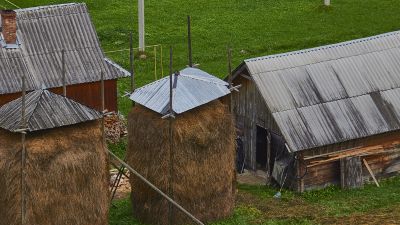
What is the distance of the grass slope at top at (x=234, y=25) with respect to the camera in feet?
142

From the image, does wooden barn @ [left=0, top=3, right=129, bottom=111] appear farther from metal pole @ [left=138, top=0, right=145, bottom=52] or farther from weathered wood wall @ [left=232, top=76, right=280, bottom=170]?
metal pole @ [left=138, top=0, right=145, bottom=52]

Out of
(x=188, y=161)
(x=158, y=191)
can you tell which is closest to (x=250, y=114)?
(x=188, y=161)

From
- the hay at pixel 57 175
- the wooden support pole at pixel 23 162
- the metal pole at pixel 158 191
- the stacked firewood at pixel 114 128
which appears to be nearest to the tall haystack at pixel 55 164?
the hay at pixel 57 175

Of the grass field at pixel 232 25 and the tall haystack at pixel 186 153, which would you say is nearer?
the tall haystack at pixel 186 153

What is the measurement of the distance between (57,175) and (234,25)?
28.4 m

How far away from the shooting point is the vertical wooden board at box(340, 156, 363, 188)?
27688 millimetres

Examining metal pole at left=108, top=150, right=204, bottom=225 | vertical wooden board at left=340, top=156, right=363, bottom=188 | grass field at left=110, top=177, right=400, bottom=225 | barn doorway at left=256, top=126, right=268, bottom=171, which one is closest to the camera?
metal pole at left=108, top=150, right=204, bottom=225

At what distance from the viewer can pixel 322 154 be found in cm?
2741

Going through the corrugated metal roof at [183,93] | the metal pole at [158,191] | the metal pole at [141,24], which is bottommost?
the metal pole at [158,191]

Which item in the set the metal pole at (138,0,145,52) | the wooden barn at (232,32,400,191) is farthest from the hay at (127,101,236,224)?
the metal pole at (138,0,145,52)

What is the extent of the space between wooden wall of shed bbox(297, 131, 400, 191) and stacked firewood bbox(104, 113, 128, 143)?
7863 millimetres

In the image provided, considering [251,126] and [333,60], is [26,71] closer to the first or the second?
[251,126]

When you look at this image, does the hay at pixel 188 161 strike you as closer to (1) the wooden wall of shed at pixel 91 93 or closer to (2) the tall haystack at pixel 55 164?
(2) the tall haystack at pixel 55 164

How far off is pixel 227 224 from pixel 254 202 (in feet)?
7.84
